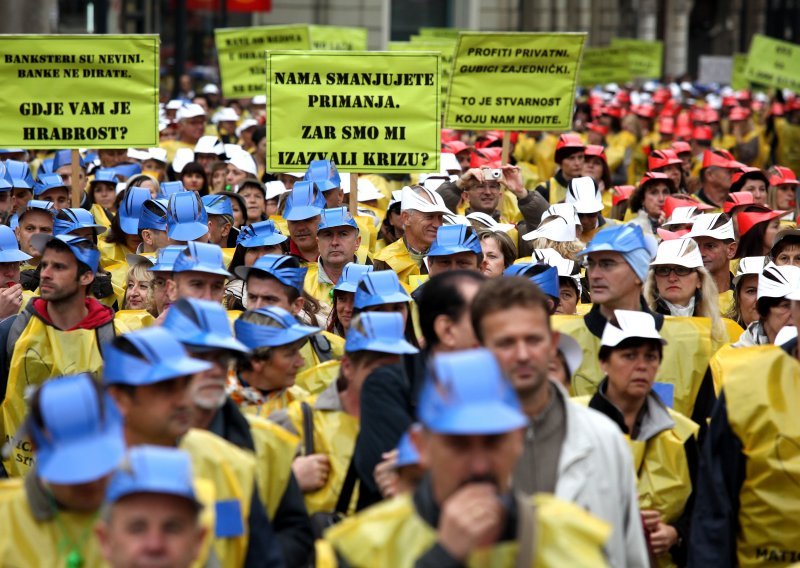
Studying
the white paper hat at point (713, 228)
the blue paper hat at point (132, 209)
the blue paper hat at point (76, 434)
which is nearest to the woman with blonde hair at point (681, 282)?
the white paper hat at point (713, 228)

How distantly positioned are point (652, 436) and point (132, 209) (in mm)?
5312

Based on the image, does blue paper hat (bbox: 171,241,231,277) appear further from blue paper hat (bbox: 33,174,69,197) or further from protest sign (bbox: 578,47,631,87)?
protest sign (bbox: 578,47,631,87)

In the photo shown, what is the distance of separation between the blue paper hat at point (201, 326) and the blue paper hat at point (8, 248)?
3772 millimetres

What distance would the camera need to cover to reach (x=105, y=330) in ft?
24.6

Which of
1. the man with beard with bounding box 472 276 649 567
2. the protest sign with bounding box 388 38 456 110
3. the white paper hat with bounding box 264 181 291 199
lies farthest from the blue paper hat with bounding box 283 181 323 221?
the protest sign with bounding box 388 38 456 110

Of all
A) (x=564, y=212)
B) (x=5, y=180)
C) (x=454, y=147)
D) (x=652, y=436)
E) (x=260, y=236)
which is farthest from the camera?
(x=454, y=147)

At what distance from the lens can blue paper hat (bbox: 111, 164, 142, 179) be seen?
14.3m

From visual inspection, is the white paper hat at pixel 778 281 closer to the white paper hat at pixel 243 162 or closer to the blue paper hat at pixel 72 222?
the blue paper hat at pixel 72 222

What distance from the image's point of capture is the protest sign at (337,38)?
22.2 meters

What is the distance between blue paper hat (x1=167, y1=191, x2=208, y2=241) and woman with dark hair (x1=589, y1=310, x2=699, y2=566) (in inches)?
138

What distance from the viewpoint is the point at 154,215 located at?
994 centimetres

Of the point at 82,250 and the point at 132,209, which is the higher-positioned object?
the point at 82,250

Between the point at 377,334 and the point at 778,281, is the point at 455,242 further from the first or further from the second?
the point at 377,334

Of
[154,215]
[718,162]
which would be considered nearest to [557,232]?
[154,215]
